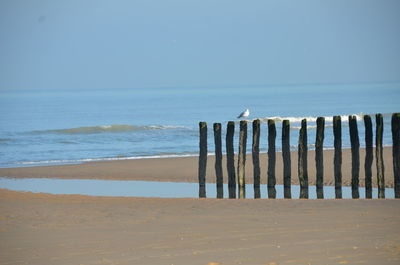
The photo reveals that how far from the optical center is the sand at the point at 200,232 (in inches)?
315

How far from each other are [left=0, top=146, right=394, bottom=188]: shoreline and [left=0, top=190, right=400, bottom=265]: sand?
6508mm

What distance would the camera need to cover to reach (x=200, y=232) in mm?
9539

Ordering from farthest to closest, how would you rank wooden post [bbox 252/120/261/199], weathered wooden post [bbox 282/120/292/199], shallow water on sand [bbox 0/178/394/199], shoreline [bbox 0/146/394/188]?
shoreline [bbox 0/146/394/188] < shallow water on sand [bbox 0/178/394/199] < wooden post [bbox 252/120/261/199] < weathered wooden post [bbox 282/120/292/199]

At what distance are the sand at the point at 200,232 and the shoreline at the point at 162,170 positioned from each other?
6.51 meters

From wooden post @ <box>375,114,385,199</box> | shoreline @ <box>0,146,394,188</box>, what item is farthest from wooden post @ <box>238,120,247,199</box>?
shoreline @ <box>0,146,394,188</box>

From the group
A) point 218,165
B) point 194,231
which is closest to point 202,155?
point 218,165

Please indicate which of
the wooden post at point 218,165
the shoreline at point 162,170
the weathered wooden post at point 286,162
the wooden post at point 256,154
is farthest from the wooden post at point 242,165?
the shoreline at point 162,170

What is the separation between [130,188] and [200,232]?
8541 mm

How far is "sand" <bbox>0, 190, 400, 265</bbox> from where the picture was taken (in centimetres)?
801

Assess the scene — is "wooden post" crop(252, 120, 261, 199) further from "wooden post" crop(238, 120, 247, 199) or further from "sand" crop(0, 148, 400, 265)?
"sand" crop(0, 148, 400, 265)

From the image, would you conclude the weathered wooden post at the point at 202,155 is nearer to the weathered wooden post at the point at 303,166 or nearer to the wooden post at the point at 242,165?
the wooden post at the point at 242,165

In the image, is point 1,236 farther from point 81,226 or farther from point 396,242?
point 396,242

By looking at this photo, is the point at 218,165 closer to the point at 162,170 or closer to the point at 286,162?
the point at 286,162

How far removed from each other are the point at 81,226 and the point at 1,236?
1180 millimetres
